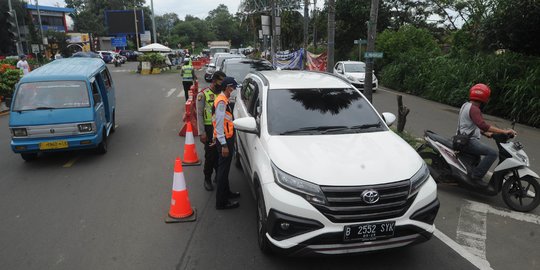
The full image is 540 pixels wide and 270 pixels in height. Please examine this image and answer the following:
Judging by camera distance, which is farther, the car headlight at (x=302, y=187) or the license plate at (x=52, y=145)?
the license plate at (x=52, y=145)

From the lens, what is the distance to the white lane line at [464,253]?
3.82 meters

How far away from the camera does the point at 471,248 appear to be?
13.7 feet

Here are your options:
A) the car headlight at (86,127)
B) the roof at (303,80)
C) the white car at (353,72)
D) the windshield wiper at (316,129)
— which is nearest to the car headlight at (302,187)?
the windshield wiper at (316,129)

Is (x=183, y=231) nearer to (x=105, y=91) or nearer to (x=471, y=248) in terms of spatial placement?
(x=471, y=248)

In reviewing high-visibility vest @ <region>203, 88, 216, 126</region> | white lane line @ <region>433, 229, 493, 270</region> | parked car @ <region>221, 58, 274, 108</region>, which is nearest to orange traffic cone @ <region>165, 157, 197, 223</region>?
high-visibility vest @ <region>203, 88, 216, 126</region>

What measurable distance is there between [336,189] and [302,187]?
303mm

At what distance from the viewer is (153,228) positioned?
468 centimetres

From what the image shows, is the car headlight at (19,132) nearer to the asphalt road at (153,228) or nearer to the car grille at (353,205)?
the asphalt road at (153,228)

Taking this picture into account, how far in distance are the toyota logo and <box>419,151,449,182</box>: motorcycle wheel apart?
278cm

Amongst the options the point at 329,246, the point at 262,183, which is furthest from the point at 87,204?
the point at 329,246

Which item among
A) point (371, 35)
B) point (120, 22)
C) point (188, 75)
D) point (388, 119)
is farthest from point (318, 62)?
point (120, 22)

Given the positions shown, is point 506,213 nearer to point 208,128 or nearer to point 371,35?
point 208,128

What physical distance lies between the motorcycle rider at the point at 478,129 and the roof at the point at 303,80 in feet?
5.40

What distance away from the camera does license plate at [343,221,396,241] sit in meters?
3.33
